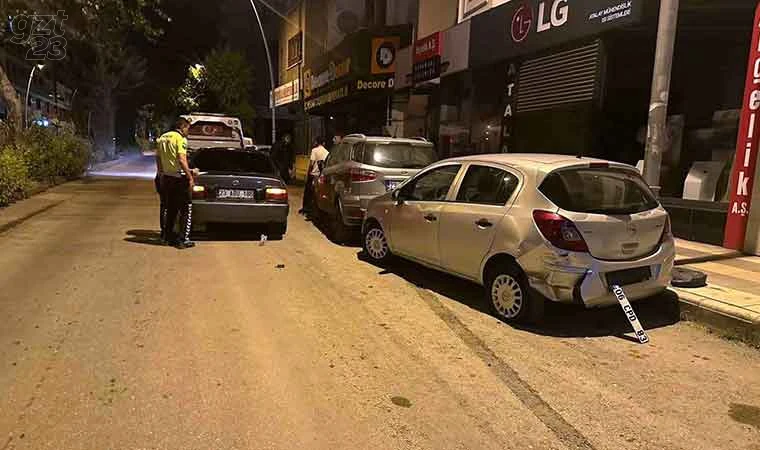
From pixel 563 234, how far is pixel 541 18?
303 inches

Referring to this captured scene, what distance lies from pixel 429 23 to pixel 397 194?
460 inches

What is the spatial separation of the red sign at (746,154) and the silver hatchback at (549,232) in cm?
309

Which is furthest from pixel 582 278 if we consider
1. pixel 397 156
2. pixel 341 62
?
pixel 341 62

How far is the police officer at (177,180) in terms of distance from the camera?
793 centimetres

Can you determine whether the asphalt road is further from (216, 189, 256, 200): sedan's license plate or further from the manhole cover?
(216, 189, 256, 200): sedan's license plate

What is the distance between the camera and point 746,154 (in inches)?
295

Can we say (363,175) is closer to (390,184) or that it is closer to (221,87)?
(390,184)

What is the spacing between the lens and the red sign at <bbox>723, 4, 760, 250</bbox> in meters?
7.30

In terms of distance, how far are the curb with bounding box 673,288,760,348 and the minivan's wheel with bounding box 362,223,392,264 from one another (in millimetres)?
3453

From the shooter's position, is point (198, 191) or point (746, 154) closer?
point (746, 154)

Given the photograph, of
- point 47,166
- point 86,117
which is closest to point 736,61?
point 47,166

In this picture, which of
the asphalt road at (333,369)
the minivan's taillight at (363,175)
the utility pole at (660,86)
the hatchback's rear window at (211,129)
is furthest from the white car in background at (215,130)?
the utility pole at (660,86)

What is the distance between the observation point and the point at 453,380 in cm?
400

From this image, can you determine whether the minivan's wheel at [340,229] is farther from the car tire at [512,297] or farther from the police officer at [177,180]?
the car tire at [512,297]
